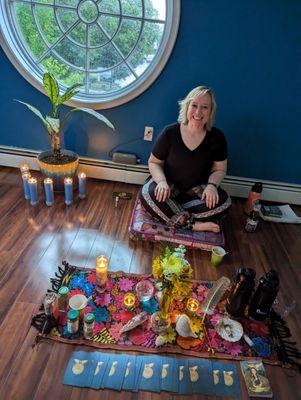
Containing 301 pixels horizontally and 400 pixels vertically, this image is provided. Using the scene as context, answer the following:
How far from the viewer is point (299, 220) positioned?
2.36m

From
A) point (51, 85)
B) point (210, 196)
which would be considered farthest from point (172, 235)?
point (51, 85)

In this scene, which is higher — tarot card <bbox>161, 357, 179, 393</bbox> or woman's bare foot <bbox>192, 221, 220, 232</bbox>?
woman's bare foot <bbox>192, 221, 220, 232</bbox>

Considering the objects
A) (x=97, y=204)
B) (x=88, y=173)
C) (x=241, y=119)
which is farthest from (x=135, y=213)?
(x=241, y=119)

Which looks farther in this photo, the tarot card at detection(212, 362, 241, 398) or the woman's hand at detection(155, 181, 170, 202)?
the woman's hand at detection(155, 181, 170, 202)

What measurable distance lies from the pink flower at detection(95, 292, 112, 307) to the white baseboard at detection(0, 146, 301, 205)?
4.07 ft

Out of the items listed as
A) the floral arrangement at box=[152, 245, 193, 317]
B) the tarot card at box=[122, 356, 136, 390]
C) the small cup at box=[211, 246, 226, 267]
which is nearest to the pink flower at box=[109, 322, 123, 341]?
the tarot card at box=[122, 356, 136, 390]

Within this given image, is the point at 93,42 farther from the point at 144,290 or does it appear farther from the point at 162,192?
the point at 144,290

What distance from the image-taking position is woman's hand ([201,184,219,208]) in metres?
1.95

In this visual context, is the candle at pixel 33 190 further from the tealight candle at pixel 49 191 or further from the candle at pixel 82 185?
the candle at pixel 82 185

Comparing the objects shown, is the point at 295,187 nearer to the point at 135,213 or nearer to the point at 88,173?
the point at 135,213

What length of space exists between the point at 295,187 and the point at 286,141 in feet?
1.40

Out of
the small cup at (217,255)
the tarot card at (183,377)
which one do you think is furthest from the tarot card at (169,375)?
the small cup at (217,255)

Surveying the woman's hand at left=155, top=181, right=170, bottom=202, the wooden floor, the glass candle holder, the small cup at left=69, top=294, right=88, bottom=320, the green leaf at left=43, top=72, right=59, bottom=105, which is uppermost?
the green leaf at left=43, top=72, right=59, bottom=105

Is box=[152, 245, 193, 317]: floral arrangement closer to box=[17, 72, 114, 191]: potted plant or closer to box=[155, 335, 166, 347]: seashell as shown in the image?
box=[155, 335, 166, 347]: seashell
